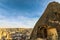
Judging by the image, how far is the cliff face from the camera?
10416 mm

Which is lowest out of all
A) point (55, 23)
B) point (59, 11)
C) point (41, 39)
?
point (41, 39)

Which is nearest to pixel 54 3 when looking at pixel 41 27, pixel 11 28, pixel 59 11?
pixel 59 11

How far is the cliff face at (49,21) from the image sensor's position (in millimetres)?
10416

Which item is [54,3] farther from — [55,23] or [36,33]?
[36,33]

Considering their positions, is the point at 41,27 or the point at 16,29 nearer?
the point at 41,27

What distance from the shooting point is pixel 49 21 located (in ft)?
34.5

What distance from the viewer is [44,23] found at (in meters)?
10.8

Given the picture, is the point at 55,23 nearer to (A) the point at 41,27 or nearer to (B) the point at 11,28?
(A) the point at 41,27

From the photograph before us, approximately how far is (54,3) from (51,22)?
1.23 m

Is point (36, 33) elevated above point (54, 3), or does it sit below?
below

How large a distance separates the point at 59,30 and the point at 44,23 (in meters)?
0.87

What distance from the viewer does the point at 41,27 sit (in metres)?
11.0

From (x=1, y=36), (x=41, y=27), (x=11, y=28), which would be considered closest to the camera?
(x=41, y=27)

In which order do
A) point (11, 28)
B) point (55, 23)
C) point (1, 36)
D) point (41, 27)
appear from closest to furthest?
point (55, 23)
point (41, 27)
point (1, 36)
point (11, 28)
